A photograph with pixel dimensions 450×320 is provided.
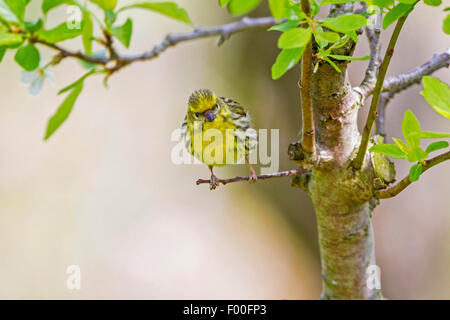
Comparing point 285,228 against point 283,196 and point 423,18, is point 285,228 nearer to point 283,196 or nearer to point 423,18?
point 283,196

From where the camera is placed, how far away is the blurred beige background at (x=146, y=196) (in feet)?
5.81

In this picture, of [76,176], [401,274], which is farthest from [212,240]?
[401,274]

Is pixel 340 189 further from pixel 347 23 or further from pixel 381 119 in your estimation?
pixel 347 23

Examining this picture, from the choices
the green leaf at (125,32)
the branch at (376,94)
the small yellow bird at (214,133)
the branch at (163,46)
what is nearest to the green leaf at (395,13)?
the branch at (376,94)

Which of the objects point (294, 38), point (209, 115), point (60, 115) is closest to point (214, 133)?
point (209, 115)

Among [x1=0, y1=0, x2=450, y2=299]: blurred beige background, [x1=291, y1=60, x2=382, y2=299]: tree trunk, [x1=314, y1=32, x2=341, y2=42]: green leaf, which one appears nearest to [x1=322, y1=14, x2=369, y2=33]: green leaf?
[x1=314, y1=32, x2=341, y2=42]: green leaf

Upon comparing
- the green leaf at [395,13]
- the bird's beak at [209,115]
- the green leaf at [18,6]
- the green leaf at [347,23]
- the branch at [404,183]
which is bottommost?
the branch at [404,183]

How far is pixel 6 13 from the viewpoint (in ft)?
2.02

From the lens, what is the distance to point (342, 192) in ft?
2.73

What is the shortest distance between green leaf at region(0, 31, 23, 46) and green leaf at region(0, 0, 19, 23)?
0.03 meters

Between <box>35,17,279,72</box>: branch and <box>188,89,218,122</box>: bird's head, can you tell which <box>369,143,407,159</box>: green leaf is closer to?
<box>35,17,279,72</box>: branch

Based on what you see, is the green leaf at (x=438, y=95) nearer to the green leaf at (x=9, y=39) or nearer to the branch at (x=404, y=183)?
the branch at (x=404, y=183)

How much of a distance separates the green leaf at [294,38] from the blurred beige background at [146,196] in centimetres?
128

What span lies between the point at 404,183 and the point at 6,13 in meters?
0.55
